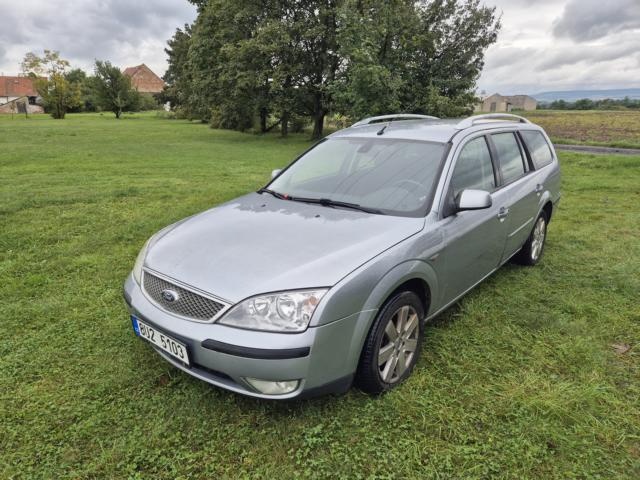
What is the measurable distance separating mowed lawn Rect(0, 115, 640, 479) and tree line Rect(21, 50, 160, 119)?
172 ft

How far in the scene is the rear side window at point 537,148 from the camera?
4.46 meters

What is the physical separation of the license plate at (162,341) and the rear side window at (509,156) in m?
3.01

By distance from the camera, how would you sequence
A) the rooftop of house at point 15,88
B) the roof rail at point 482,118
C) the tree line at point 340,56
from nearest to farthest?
the roof rail at point 482,118 < the tree line at point 340,56 < the rooftop of house at point 15,88

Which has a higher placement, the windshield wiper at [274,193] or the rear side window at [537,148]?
the rear side window at [537,148]

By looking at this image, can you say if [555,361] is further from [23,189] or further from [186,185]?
[23,189]

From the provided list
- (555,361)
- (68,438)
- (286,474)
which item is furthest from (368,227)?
(68,438)

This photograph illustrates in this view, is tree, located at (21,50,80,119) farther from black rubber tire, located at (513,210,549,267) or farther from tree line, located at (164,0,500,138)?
black rubber tire, located at (513,210,549,267)

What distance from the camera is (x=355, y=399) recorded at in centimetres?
256

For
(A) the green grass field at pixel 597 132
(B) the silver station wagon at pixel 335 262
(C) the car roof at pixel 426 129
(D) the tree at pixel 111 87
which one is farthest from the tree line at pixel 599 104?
(B) the silver station wagon at pixel 335 262

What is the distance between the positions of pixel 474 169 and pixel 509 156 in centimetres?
86

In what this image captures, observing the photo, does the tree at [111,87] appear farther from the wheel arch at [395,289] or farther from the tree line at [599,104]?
the tree line at [599,104]

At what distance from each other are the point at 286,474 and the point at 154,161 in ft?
40.9

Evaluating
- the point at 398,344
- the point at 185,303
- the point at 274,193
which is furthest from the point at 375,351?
the point at 274,193

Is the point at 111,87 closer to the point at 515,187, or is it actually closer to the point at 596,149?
the point at 596,149
